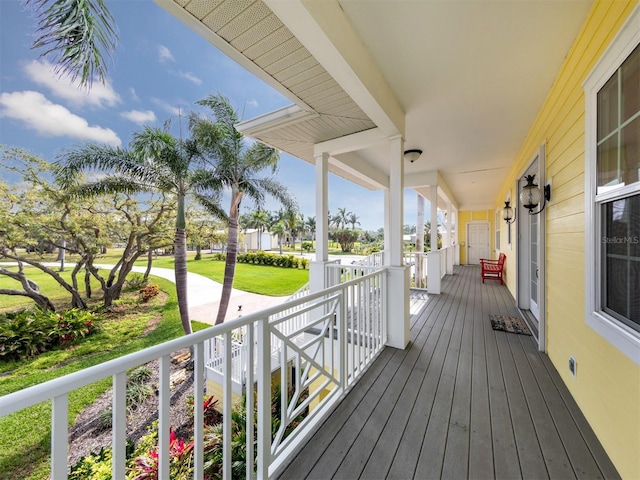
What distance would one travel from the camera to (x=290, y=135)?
10.7 feet

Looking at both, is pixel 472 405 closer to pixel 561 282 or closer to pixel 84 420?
pixel 561 282

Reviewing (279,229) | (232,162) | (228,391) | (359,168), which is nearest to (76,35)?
(228,391)

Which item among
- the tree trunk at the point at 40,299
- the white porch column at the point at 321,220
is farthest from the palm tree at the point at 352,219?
the white porch column at the point at 321,220

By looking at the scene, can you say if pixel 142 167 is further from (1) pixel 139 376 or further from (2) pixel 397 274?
(2) pixel 397 274

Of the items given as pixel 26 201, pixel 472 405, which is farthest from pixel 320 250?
pixel 26 201

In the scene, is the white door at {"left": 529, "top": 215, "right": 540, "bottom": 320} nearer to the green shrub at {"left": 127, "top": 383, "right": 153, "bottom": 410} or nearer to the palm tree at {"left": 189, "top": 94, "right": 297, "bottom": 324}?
the palm tree at {"left": 189, "top": 94, "right": 297, "bottom": 324}

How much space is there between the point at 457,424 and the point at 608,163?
197 centimetres

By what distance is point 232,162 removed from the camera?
7.48 metres

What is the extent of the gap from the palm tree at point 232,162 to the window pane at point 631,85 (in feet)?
23.3

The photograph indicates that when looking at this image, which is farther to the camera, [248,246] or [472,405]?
[248,246]

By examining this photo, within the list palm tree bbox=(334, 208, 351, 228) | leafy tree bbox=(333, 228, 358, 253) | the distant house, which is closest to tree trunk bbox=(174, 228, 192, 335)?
the distant house

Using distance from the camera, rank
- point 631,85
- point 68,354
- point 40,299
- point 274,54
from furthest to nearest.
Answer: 1. point 40,299
2. point 68,354
3. point 274,54
4. point 631,85

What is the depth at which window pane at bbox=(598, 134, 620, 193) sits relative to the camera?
1441mm

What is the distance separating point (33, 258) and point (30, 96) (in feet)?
17.5
